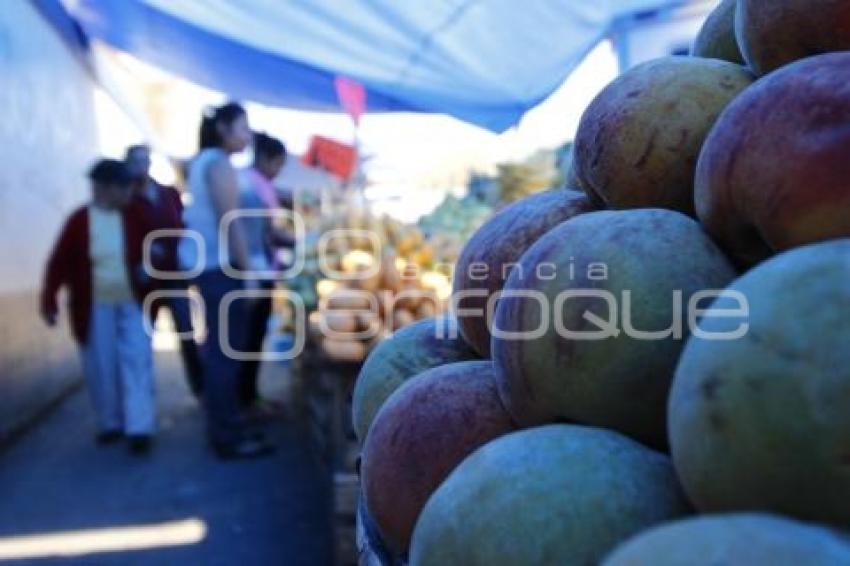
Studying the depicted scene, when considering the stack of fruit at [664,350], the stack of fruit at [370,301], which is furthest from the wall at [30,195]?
the stack of fruit at [664,350]

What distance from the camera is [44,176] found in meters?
7.46

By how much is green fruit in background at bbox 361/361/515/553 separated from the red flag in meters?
4.59

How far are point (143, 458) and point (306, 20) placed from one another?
2747 mm

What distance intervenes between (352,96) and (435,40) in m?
1.54

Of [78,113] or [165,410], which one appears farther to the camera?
[78,113]

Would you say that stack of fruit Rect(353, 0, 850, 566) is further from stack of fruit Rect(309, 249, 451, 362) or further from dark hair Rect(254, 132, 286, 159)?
dark hair Rect(254, 132, 286, 159)

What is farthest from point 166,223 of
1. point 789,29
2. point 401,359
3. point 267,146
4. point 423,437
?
point 789,29

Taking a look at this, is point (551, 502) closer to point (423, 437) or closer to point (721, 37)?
point (423, 437)

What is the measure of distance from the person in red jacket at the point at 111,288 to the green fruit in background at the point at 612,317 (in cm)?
467

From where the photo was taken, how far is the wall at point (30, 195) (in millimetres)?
5980

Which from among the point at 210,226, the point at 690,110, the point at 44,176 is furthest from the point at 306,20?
the point at 44,176

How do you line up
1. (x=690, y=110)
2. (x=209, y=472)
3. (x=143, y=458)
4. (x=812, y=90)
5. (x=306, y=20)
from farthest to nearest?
1. (x=143, y=458)
2. (x=209, y=472)
3. (x=306, y=20)
4. (x=690, y=110)
5. (x=812, y=90)

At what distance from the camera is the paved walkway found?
374 centimetres

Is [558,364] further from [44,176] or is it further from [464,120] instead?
[44,176]
